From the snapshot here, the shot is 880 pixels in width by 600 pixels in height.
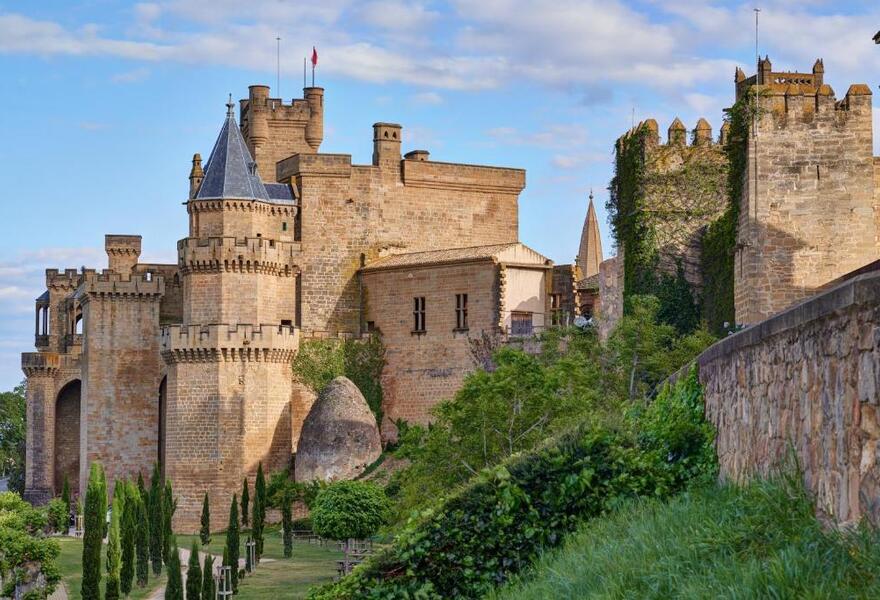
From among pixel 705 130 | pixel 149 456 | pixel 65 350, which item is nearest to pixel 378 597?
pixel 705 130

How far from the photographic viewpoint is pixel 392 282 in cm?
5781

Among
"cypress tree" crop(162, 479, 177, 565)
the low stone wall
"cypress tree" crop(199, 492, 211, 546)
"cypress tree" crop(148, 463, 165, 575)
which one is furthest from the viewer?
"cypress tree" crop(199, 492, 211, 546)

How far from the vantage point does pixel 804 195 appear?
30875mm

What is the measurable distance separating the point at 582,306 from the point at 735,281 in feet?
94.2

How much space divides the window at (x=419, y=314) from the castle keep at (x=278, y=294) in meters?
0.05

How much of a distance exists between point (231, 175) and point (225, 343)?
5988 mm

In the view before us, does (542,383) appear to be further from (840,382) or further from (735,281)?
(840,382)

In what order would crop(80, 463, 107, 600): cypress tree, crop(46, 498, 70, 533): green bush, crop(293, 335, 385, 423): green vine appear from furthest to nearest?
crop(293, 335, 385, 423): green vine
crop(46, 498, 70, 533): green bush
crop(80, 463, 107, 600): cypress tree

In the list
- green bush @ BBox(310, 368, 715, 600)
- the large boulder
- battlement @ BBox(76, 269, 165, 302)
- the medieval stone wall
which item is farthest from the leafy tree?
green bush @ BBox(310, 368, 715, 600)

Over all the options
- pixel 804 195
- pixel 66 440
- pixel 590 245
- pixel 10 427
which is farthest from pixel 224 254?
pixel 10 427

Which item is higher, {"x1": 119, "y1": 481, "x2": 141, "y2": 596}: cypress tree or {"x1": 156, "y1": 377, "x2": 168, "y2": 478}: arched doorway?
{"x1": 156, "y1": 377, "x2": 168, "y2": 478}: arched doorway

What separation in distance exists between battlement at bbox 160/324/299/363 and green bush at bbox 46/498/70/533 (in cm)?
631

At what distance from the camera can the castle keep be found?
5403 centimetres

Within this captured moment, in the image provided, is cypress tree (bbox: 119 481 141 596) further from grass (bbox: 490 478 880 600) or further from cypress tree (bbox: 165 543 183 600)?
grass (bbox: 490 478 880 600)
